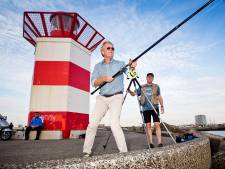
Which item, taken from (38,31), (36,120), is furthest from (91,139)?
(38,31)

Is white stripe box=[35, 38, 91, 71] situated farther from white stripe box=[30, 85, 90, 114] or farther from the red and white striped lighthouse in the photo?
white stripe box=[30, 85, 90, 114]

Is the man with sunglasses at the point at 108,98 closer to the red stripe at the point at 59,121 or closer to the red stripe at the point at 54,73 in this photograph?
the red stripe at the point at 59,121

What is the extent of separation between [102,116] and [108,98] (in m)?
0.31

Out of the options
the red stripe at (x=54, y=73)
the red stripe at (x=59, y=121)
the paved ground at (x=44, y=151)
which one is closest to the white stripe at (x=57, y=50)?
the red stripe at (x=54, y=73)

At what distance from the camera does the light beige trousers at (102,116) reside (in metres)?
2.93

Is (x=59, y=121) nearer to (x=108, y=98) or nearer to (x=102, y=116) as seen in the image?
(x=102, y=116)

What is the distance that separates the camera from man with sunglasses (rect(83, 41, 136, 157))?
9.68 feet

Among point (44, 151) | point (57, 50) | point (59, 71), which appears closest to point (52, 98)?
point (59, 71)

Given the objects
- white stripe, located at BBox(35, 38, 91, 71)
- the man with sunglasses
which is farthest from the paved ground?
white stripe, located at BBox(35, 38, 91, 71)

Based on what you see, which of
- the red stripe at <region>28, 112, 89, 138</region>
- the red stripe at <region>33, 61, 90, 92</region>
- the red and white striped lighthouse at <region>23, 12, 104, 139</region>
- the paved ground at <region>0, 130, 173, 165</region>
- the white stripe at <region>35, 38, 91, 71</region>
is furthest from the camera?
the white stripe at <region>35, 38, 91, 71</region>

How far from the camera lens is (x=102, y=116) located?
10.5 feet

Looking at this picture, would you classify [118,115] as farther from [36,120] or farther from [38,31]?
[38,31]

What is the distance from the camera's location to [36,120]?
7414 millimetres

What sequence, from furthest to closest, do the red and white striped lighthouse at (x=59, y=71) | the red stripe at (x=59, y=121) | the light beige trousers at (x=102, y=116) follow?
the red and white striped lighthouse at (x=59, y=71), the red stripe at (x=59, y=121), the light beige trousers at (x=102, y=116)
